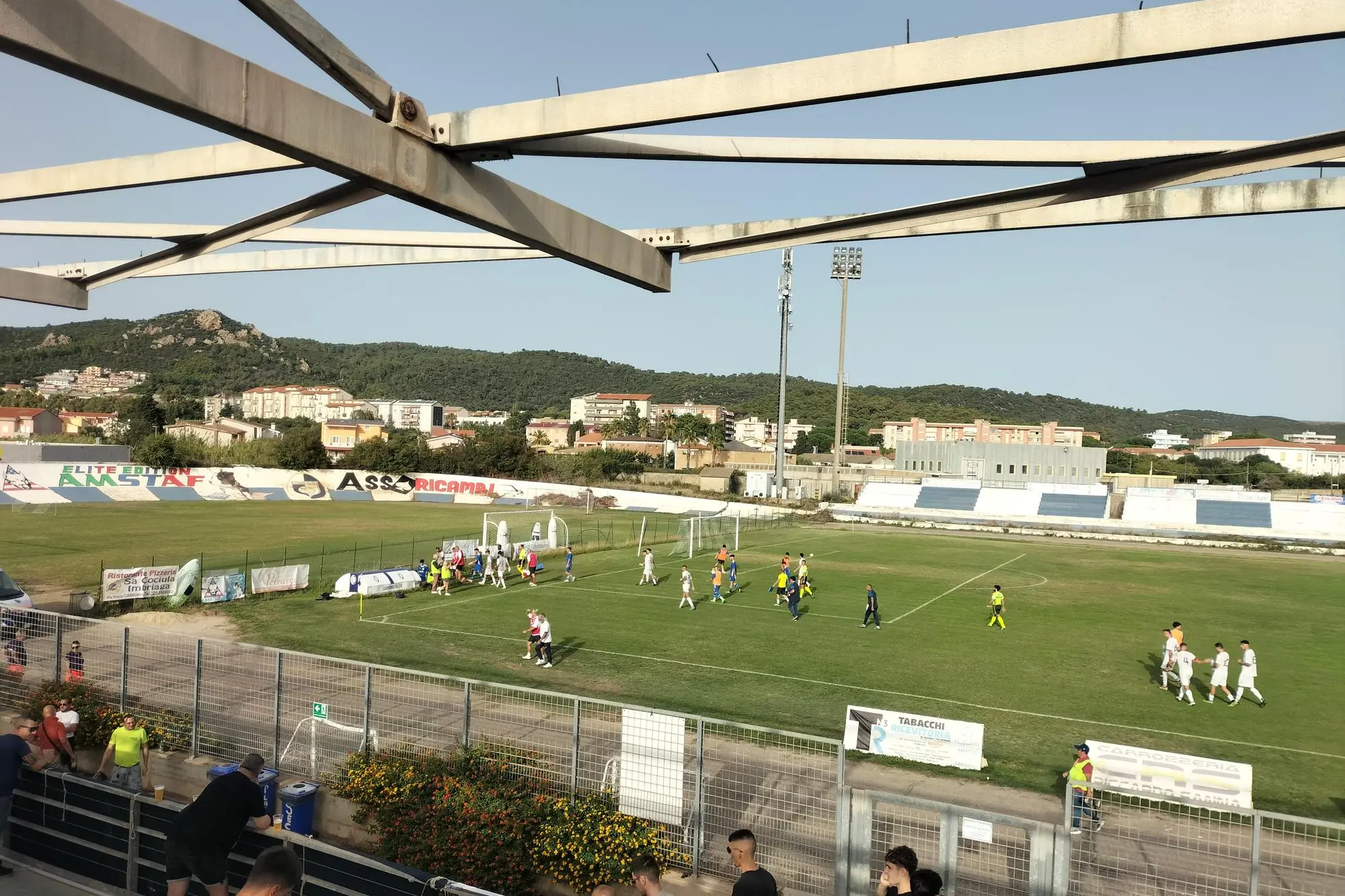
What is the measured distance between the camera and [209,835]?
6.40 m

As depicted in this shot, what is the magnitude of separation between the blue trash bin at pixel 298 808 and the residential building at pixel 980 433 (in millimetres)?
136951

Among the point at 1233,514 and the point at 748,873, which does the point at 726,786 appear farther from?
the point at 1233,514

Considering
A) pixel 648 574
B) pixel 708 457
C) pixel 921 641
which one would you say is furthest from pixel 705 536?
pixel 708 457

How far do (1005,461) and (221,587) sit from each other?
86.9 meters

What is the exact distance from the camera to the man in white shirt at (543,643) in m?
19.8

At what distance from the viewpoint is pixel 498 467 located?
85.1 meters

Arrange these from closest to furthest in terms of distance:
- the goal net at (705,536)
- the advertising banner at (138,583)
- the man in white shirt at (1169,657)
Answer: the man in white shirt at (1169,657), the advertising banner at (138,583), the goal net at (705,536)

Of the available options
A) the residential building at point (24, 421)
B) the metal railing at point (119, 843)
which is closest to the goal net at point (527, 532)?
the metal railing at point (119, 843)

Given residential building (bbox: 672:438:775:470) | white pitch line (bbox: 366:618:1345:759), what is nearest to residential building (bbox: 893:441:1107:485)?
residential building (bbox: 672:438:775:470)

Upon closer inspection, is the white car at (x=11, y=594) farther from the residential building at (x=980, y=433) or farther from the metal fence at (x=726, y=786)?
the residential building at (x=980, y=433)

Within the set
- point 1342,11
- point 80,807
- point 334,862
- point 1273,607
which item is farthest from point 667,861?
point 1273,607

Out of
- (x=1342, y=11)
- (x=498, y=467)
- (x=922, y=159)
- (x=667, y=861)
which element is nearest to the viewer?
(x=1342, y=11)

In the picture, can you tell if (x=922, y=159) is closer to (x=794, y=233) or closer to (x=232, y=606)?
(x=794, y=233)

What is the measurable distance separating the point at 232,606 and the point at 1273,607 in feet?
120
